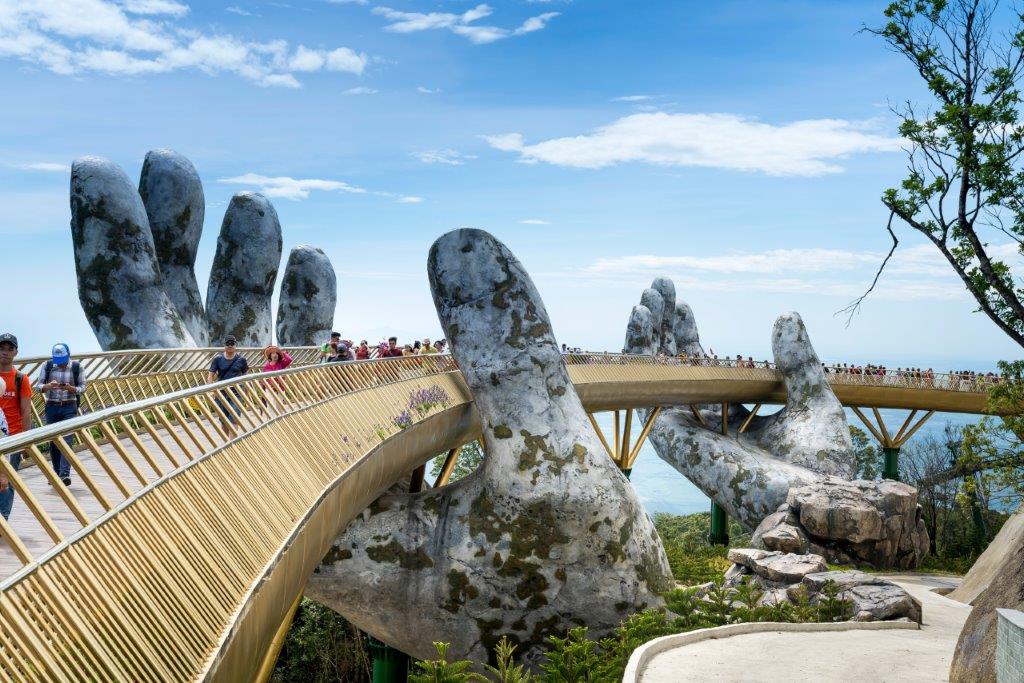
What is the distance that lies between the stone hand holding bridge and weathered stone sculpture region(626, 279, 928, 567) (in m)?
13.7

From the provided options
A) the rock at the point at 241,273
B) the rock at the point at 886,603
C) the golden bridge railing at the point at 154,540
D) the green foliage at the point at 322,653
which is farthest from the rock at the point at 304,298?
the rock at the point at 886,603

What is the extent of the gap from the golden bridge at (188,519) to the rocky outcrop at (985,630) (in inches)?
257

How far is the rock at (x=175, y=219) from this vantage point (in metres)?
27.2

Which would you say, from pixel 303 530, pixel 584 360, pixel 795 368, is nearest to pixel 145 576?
pixel 303 530

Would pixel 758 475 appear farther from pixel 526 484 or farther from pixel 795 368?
pixel 526 484

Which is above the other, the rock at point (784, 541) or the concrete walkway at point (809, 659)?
the concrete walkway at point (809, 659)

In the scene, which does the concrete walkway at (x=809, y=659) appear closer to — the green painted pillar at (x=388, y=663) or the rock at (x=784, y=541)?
the green painted pillar at (x=388, y=663)

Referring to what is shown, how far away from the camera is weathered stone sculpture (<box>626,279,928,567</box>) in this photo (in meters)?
26.0

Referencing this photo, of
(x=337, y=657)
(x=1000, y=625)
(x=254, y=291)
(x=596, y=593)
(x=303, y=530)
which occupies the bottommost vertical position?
(x=337, y=657)

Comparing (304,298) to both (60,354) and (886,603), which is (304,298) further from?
(60,354)

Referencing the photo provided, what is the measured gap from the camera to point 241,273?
2959 centimetres

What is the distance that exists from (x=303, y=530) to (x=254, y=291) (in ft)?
74.2

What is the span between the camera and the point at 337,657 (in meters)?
27.8

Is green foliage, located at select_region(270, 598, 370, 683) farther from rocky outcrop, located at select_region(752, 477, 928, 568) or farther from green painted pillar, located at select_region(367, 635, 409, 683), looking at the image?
rocky outcrop, located at select_region(752, 477, 928, 568)
